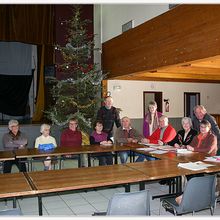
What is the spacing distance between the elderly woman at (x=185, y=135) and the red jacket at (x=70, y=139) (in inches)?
71.1

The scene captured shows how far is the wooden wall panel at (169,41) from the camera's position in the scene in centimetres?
480

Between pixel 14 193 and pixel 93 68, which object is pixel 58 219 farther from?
pixel 93 68

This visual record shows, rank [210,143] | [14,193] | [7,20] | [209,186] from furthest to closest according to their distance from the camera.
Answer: [7,20] < [210,143] < [209,186] < [14,193]

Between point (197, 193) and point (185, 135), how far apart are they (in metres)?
2.28

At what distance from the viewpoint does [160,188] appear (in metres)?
5.07

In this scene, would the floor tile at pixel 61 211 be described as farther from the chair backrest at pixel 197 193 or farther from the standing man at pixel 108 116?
the standing man at pixel 108 116

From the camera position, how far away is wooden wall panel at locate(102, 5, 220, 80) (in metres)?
4.80

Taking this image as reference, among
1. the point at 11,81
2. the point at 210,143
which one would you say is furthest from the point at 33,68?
the point at 210,143

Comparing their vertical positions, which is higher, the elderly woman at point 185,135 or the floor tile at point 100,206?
the elderly woman at point 185,135

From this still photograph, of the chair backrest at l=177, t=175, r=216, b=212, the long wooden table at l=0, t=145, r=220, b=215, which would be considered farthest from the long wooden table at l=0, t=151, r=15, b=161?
the chair backrest at l=177, t=175, r=216, b=212

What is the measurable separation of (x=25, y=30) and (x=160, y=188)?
5.60 meters

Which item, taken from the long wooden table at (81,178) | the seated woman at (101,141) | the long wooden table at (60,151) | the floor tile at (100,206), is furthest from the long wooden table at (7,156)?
the seated woman at (101,141)

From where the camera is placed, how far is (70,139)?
572 cm

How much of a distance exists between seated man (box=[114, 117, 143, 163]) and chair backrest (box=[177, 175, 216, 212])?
9.26ft
